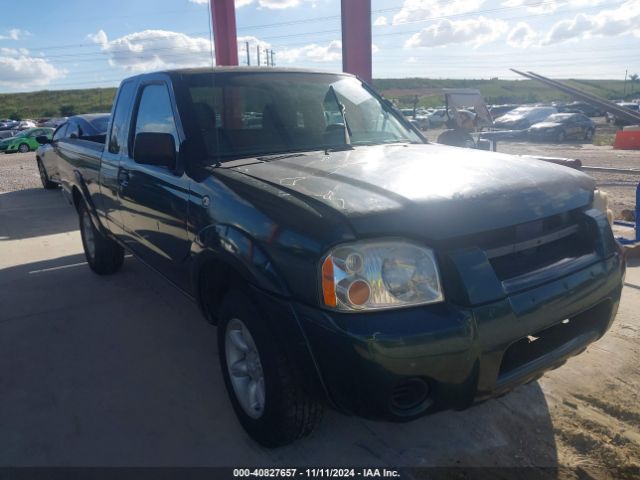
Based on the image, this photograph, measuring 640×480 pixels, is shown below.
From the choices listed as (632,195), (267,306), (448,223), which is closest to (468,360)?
(448,223)

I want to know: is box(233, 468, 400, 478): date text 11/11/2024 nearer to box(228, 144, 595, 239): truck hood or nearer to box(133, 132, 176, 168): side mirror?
box(228, 144, 595, 239): truck hood

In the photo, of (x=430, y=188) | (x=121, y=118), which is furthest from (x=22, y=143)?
(x=430, y=188)

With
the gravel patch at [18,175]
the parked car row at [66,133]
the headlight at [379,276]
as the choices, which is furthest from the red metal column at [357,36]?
the gravel patch at [18,175]

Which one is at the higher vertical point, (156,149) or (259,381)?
(156,149)

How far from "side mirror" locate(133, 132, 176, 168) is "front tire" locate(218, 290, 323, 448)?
963 millimetres

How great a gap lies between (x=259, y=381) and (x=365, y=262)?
910mm

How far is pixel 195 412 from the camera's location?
303 cm

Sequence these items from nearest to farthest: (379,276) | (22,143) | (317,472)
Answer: (379,276) → (317,472) → (22,143)

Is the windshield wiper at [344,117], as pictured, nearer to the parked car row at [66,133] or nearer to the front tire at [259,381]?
the front tire at [259,381]

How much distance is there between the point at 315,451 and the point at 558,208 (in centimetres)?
167

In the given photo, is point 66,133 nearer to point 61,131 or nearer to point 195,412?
point 61,131

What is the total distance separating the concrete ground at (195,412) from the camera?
262cm

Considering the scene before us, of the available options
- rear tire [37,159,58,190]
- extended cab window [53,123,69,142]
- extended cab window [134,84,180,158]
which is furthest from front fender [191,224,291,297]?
rear tire [37,159,58,190]

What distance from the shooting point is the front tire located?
2320 mm
